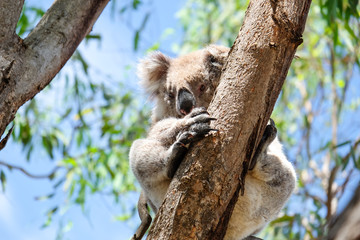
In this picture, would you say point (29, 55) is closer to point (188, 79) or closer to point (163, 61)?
point (188, 79)

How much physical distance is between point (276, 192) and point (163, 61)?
1099 millimetres

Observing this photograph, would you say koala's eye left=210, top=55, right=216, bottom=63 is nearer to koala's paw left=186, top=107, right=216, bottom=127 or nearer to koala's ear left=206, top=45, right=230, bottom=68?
koala's ear left=206, top=45, right=230, bottom=68

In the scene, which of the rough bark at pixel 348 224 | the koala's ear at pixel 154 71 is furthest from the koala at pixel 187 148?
the rough bark at pixel 348 224

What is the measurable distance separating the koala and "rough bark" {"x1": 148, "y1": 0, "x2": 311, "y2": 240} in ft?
0.27

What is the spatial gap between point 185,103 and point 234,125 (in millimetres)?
809

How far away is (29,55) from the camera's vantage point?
1.61m

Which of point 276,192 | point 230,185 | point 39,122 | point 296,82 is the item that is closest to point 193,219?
point 230,185

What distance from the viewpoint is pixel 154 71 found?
2.80 m

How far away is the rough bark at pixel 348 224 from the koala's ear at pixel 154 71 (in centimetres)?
196

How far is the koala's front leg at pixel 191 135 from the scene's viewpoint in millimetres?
1529

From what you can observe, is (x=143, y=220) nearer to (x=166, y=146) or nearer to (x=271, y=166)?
(x=166, y=146)

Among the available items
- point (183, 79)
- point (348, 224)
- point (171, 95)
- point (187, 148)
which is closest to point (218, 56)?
point (183, 79)

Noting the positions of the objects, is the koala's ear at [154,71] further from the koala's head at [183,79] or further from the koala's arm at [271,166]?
the koala's arm at [271,166]

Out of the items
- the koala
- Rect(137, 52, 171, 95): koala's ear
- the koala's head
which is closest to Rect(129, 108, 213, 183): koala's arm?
the koala
